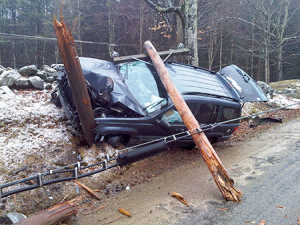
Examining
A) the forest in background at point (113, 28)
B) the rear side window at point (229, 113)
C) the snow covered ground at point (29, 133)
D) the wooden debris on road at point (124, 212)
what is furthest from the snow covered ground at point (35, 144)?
the forest in background at point (113, 28)

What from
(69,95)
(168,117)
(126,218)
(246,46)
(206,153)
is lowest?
(126,218)

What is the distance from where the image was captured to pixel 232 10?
21.8 m

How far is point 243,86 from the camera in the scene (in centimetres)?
653

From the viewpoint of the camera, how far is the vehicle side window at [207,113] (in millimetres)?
5363

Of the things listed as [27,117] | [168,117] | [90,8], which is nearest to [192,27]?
Result: [168,117]

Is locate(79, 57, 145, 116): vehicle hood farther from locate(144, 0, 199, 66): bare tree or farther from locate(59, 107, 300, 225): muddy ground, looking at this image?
locate(144, 0, 199, 66): bare tree

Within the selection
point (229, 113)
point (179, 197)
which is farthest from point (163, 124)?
point (229, 113)

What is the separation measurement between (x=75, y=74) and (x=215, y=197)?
9.66 feet

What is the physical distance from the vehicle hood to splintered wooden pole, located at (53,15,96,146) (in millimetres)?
664

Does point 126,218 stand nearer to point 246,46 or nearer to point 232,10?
point 232,10

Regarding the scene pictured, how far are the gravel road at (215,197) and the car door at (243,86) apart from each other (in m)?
1.48

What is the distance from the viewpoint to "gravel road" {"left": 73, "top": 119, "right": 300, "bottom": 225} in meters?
3.06

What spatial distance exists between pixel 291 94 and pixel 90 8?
20.0 meters

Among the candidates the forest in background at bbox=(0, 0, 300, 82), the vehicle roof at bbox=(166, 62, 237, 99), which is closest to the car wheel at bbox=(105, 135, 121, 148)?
the vehicle roof at bbox=(166, 62, 237, 99)
